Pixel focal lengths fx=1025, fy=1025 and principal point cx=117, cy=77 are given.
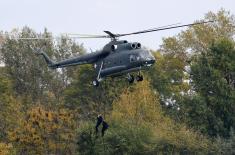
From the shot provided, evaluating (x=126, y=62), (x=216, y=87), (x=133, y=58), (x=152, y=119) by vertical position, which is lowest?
(x=152, y=119)

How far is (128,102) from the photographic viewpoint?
96000 millimetres

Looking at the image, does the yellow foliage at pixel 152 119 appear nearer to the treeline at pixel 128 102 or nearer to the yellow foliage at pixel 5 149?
the treeline at pixel 128 102

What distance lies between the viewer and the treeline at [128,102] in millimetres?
88250

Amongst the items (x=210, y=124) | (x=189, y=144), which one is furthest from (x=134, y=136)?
(x=210, y=124)

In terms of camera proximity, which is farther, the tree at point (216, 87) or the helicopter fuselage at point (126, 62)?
the tree at point (216, 87)

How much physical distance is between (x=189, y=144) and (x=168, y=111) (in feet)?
76.4

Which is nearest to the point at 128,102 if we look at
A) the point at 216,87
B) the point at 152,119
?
the point at 152,119

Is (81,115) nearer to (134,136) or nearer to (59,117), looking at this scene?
(59,117)

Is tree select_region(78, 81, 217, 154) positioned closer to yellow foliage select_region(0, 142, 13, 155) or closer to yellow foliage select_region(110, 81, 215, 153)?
yellow foliage select_region(110, 81, 215, 153)

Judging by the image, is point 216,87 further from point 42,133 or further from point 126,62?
point 126,62

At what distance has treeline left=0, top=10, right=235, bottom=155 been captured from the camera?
290 feet

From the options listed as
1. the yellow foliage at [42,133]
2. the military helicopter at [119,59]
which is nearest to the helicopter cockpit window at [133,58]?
the military helicopter at [119,59]

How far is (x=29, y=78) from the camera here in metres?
126

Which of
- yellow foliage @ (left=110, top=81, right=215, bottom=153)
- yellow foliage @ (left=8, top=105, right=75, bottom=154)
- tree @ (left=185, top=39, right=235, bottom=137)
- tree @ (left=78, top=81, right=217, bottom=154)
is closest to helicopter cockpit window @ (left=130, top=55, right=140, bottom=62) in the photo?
tree @ (left=78, top=81, right=217, bottom=154)
